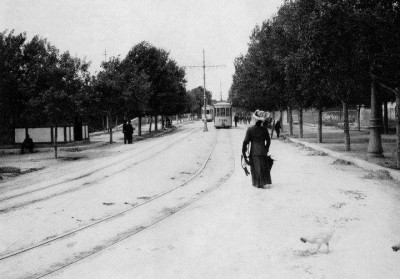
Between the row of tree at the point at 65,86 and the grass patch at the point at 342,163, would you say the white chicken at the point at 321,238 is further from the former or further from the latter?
the row of tree at the point at 65,86

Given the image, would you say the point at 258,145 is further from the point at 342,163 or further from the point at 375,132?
the point at 375,132

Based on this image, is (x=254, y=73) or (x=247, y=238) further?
(x=254, y=73)

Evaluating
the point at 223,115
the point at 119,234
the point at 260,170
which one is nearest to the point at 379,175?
the point at 260,170

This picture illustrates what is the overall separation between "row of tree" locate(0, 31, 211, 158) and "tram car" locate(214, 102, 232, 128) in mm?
6242

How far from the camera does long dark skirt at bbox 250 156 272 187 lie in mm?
10664

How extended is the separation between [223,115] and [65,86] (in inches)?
1228

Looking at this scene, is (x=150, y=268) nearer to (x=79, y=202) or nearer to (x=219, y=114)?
(x=79, y=202)

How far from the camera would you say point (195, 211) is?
28.4ft

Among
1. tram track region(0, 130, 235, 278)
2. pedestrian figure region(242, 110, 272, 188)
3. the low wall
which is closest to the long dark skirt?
pedestrian figure region(242, 110, 272, 188)

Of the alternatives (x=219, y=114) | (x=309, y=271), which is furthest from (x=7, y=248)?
(x=219, y=114)

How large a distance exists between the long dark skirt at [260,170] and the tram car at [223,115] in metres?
41.9

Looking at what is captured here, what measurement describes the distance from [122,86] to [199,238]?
2886 cm

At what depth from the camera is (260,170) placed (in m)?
10.8

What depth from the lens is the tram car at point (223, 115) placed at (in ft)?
173
